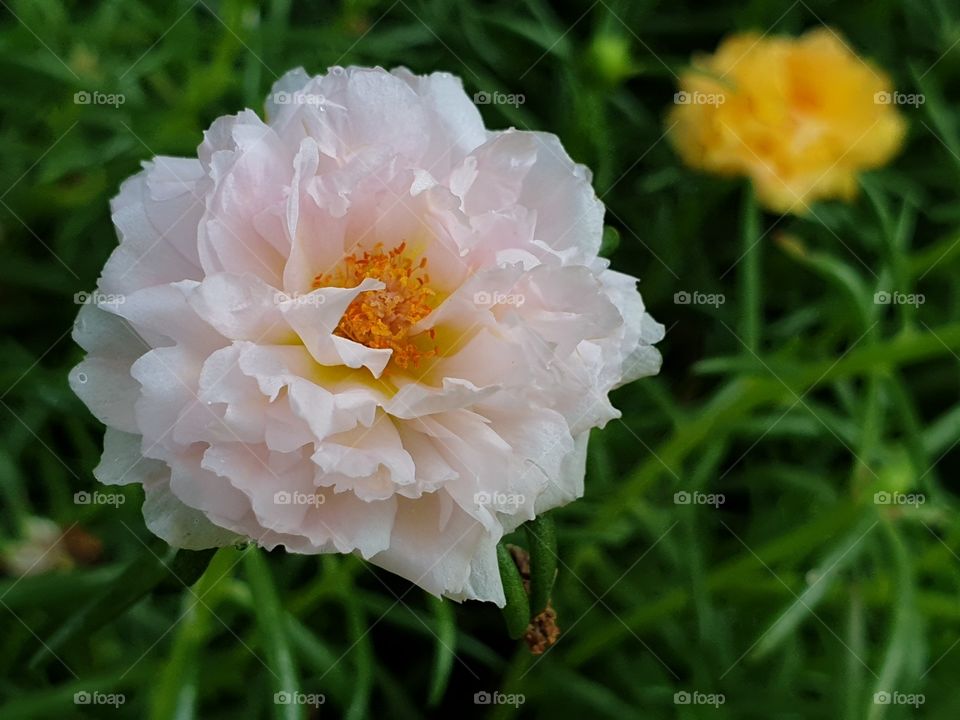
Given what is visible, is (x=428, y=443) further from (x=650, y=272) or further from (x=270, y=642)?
(x=650, y=272)

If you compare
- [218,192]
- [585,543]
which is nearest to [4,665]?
[585,543]
